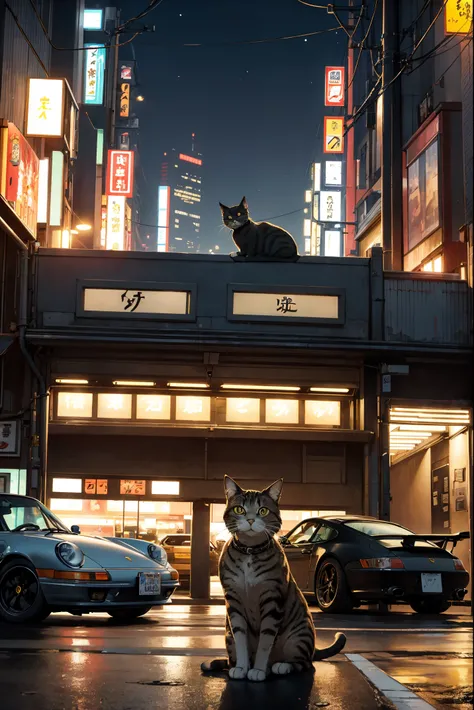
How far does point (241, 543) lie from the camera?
630cm

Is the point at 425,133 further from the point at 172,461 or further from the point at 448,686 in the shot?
the point at 448,686

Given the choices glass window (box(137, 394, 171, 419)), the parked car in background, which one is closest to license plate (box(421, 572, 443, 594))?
the parked car in background

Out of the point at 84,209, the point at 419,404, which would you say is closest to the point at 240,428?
the point at 419,404

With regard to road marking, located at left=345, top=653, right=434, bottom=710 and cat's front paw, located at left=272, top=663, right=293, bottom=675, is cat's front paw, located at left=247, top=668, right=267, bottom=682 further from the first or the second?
road marking, located at left=345, top=653, right=434, bottom=710

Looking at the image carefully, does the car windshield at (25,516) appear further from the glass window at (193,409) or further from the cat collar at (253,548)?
the glass window at (193,409)

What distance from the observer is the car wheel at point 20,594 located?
10.6 m

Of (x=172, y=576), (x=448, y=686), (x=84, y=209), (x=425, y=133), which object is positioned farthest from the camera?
(x=84, y=209)

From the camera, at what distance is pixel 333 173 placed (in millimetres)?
47438

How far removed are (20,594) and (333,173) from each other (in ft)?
127

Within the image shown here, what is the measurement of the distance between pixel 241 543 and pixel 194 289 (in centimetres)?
1435

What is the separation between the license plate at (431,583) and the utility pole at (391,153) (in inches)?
642

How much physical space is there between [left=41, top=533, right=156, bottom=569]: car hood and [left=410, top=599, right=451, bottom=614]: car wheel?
4882 mm

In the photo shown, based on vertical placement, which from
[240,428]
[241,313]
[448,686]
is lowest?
[448,686]

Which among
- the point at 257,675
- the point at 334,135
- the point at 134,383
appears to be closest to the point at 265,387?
the point at 134,383
